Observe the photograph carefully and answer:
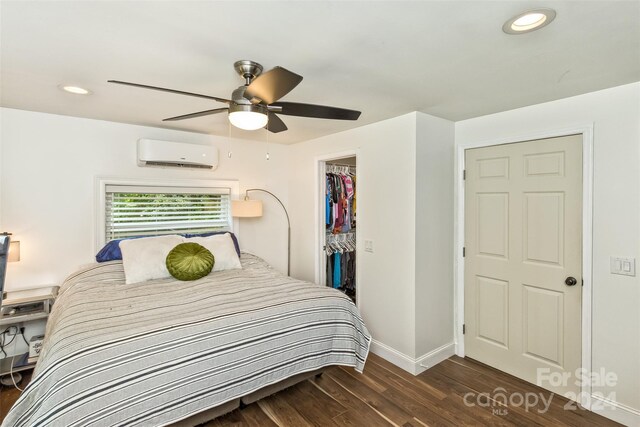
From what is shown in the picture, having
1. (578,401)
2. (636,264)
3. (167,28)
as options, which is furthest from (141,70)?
(578,401)

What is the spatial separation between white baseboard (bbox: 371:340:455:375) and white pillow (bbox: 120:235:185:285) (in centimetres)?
213

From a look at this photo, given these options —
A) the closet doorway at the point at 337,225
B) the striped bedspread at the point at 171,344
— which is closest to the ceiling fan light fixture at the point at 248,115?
the striped bedspread at the point at 171,344

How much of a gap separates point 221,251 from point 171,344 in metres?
1.43

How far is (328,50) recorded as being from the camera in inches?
66.4

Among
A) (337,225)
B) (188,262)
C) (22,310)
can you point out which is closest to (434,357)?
(337,225)

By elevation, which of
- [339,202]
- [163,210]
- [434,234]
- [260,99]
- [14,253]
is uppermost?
[260,99]

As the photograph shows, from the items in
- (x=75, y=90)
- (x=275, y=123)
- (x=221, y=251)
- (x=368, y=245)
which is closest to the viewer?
(x=275, y=123)

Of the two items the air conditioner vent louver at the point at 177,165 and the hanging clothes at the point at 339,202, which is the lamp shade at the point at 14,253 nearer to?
the air conditioner vent louver at the point at 177,165

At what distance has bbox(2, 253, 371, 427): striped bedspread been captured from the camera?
1.51 metres

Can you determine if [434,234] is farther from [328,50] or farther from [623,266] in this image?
[328,50]

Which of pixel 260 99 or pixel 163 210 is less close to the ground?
pixel 260 99

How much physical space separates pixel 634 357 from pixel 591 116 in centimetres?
168

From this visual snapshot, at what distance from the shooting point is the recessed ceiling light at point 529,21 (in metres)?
1.33

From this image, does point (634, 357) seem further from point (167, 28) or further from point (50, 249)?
point (50, 249)
